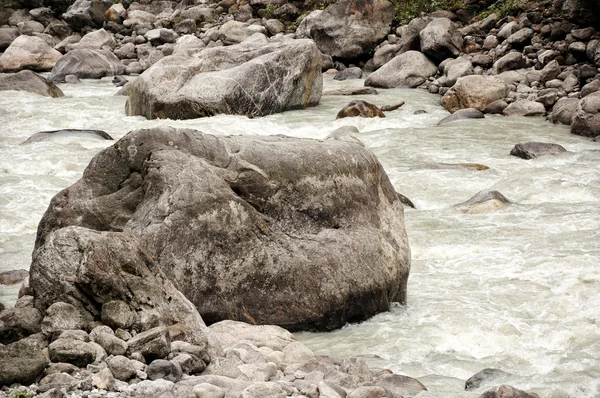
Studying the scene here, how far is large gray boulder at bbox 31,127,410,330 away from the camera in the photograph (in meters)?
7.01

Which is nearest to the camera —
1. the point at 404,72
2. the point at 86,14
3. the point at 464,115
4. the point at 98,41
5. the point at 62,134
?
the point at 62,134

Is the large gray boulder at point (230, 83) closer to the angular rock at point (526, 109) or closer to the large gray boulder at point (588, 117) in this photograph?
the angular rock at point (526, 109)

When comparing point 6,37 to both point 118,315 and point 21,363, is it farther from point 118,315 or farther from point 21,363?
point 21,363

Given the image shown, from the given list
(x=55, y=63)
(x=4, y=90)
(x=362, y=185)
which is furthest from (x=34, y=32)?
(x=362, y=185)

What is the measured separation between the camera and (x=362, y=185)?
8.28 meters

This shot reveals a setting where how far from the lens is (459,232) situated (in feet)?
35.7

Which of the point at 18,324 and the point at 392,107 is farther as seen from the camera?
the point at 392,107

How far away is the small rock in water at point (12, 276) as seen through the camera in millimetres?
8641

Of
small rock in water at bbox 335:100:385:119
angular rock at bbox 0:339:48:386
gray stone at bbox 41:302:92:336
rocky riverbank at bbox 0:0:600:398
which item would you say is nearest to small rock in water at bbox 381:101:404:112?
small rock in water at bbox 335:100:385:119

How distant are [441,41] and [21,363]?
→ 21.0m

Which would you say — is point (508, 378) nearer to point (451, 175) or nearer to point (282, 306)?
point (282, 306)

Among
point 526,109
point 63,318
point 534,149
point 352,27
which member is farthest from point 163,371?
point 352,27

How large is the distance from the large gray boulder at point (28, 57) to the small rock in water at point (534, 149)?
1728cm

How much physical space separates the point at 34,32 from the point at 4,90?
657 inches
